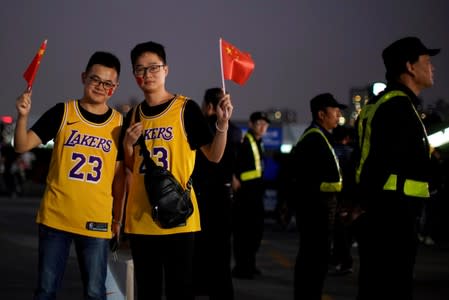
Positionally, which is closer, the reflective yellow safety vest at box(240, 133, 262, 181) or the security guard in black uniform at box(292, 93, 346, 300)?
the security guard in black uniform at box(292, 93, 346, 300)

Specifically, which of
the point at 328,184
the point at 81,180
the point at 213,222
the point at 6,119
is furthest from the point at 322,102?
the point at 6,119

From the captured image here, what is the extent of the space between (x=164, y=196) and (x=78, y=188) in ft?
2.49

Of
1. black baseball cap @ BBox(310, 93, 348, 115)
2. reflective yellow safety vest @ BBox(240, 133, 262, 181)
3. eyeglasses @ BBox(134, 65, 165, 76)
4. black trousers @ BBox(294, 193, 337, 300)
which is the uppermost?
eyeglasses @ BBox(134, 65, 165, 76)

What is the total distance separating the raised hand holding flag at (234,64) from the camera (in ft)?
19.4

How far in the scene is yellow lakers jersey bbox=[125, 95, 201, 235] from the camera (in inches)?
216

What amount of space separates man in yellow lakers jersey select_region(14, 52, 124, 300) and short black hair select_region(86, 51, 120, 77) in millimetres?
147

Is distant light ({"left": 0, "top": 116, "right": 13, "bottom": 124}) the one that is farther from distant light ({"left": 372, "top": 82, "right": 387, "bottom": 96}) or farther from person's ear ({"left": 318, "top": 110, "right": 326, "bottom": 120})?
person's ear ({"left": 318, "top": 110, "right": 326, "bottom": 120})

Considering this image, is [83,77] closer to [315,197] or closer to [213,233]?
[213,233]

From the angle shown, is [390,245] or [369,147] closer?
[390,245]

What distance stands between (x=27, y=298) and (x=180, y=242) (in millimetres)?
4097

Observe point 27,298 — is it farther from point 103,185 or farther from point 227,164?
point 103,185

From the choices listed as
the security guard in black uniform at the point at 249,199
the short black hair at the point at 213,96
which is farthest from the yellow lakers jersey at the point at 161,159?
the security guard in black uniform at the point at 249,199

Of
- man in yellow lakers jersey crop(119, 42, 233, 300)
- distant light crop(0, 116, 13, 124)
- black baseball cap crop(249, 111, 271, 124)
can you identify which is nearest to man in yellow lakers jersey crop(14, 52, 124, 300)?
man in yellow lakers jersey crop(119, 42, 233, 300)

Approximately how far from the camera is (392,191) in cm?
554
